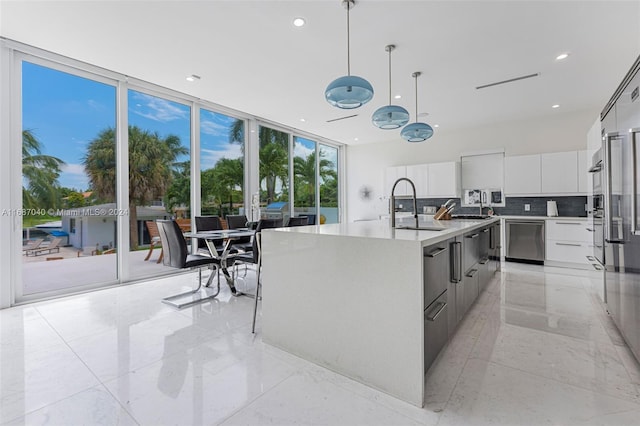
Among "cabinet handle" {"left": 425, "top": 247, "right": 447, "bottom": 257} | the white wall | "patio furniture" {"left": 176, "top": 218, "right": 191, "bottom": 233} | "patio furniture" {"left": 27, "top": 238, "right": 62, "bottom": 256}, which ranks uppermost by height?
the white wall

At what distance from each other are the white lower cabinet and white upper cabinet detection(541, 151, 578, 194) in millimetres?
607

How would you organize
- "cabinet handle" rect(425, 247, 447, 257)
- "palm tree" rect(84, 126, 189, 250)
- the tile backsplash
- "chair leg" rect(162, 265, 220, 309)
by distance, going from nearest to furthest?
"cabinet handle" rect(425, 247, 447, 257), "chair leg" rect(162, 265, 220, 309), "palm tree" rect(84, 126, 189, 250), the tile backsplash

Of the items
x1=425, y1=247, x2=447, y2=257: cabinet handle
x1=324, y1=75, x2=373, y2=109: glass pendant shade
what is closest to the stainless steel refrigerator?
x1=425, y1=247, x2=447, y2=257: cabinet handle

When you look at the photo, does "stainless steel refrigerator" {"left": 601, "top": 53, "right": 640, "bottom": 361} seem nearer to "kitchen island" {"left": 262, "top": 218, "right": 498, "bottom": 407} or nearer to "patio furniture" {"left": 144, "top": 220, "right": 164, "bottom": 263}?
"kitchen island" {"left": 262, "top": 218, "right": 498, "bottom": 407}

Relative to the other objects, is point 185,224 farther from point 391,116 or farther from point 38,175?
point 391,116

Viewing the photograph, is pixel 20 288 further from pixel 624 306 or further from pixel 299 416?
Answer: pixel 624 306

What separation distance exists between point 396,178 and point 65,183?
6.01 meters

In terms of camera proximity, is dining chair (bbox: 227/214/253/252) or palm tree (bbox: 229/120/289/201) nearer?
dining chair (bbox: 227/214/253/252)

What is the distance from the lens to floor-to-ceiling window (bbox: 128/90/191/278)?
4086 mm

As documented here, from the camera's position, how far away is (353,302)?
1692 millimetres

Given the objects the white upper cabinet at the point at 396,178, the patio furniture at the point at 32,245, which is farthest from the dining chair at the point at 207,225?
the white upper cabinet at the point at 396,178

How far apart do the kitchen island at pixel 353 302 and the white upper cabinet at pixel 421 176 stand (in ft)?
15.3

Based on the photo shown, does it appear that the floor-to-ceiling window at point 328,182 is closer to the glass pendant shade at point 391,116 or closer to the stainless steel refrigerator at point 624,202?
the glass pendant shade at point 391,116

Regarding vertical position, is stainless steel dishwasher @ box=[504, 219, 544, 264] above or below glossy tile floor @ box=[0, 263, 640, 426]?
above
